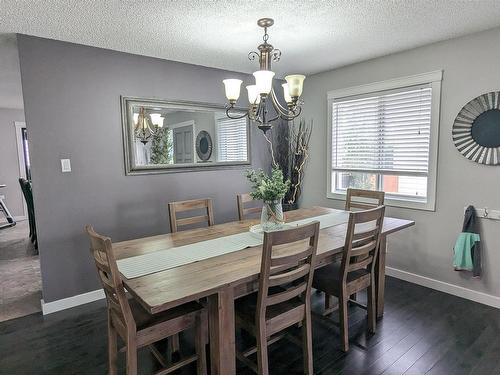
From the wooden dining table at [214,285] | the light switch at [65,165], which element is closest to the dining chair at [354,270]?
the wooden dining table at [214,285]

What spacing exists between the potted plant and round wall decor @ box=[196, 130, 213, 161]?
1.44 meters

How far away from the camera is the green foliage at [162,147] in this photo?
3.31 metres

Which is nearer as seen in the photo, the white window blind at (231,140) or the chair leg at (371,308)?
the chair leg at (371,308)

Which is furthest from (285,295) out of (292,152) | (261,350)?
(292,152)

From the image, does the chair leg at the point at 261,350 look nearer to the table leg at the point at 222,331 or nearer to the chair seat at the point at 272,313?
the chair seat at the point at 272,313

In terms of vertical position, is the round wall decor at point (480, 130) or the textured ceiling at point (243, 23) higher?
the textured ceiling at point (243, 23)

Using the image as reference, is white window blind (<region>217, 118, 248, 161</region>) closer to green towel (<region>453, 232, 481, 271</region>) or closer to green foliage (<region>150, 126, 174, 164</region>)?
green foliage (<region>150, 126, 174, 164</region>)

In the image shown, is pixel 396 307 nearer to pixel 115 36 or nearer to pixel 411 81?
pixel 411 81

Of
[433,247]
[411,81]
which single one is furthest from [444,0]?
[433,247]

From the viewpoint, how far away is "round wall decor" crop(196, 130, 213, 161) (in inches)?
144

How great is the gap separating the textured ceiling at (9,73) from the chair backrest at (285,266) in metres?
2.80

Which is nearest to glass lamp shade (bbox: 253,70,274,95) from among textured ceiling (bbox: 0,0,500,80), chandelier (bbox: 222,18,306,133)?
chandelier (bbox: 222,18,306,133)

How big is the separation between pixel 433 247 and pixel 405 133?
122 centimetres

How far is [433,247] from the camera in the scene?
3133 mm
